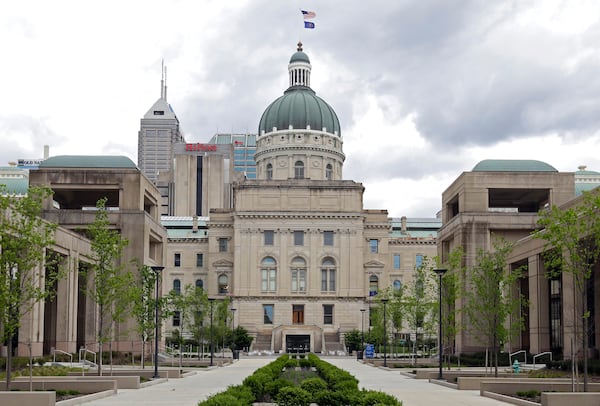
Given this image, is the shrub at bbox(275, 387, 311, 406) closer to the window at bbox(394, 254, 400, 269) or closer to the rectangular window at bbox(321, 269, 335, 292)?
the rectangular window at bbox(321, 269, 335, 292)

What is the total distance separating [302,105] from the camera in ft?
433

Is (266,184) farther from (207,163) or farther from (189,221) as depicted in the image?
(207,163)

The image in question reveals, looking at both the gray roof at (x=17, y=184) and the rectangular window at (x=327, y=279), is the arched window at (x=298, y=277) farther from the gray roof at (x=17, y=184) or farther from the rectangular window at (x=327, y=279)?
the gray roof at (x=17, y=184)

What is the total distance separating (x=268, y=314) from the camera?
118 meters

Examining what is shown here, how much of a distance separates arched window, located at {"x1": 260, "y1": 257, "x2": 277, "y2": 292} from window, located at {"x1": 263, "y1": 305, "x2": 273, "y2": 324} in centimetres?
216

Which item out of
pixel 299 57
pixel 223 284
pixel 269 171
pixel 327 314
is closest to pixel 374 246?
pixel 327 314

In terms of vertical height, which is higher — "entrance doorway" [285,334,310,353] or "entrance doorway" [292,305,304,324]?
"entrance doorway" [292,305,304,324]

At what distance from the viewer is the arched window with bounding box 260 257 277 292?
11838cm

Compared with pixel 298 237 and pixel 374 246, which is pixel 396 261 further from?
pixel 298 237

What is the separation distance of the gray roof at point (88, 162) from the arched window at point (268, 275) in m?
49.0

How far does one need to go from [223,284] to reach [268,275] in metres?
7.21

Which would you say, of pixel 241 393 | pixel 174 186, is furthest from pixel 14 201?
pixel 174 186

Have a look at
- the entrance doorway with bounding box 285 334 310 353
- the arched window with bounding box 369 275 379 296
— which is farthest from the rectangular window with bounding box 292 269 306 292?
the arched window with bounding box 369 275 379 296

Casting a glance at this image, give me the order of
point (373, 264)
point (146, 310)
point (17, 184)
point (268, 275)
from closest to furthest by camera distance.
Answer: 1. point (146, 310)
2. point (17, 184)
3. point (268, 275)
4. point (373, 264)
